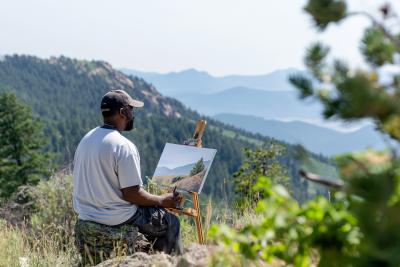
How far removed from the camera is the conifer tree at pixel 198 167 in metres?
3.20

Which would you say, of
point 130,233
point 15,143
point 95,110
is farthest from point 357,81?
point 95,110

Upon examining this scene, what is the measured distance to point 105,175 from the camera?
2453mm

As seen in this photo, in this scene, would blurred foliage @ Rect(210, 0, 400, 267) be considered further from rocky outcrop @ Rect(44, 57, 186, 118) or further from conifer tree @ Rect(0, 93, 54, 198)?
rocky outcrop @ Rect(44, 57, 186, 118)

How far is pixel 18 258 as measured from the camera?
8.84ft

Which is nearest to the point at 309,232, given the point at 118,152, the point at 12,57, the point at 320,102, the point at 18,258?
→ the point at 320,102

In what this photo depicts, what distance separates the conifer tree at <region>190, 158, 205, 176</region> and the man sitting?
0.65 meters

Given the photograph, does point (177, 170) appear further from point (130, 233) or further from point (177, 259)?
→ point (177, 259)

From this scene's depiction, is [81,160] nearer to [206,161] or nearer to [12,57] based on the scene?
[206,161]

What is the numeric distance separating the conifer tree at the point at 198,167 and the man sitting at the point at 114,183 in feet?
2.12

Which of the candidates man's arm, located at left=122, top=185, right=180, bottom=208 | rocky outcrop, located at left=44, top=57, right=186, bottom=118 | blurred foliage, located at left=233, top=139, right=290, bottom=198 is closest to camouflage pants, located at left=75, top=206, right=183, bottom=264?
man's arm, located at left=122, top=185, right=180, bottom=208

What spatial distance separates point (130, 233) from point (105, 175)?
1.69 ft

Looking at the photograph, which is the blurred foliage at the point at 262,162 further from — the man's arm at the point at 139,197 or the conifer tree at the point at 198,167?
the man's arm at the point at 139,197

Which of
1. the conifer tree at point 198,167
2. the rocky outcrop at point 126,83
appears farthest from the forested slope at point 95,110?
the conifer tree at point 198,167

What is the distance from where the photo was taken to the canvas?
124 inches
